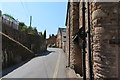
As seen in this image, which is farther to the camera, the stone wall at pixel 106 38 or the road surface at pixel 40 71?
the road surface at pixel 40 71

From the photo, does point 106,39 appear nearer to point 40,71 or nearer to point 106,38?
point 106,38

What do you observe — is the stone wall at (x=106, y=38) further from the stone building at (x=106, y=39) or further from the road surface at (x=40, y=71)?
the road surface at (x=40, y=71)

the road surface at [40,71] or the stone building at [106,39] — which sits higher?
the stone building at [106,39]

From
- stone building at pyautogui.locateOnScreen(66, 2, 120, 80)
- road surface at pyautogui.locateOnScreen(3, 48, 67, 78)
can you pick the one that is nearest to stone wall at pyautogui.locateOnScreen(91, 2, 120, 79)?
stone building at pyautogui.locateOnScreen(66, 2, 120, 80)

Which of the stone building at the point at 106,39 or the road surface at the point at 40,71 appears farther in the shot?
the road surface at the point at 40,71

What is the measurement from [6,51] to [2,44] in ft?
2.73

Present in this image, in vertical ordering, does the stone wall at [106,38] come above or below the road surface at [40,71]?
above

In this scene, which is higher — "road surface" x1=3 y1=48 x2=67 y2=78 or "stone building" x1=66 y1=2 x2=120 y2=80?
"stone building" x1=66 y1=2 x2=120 y2=80

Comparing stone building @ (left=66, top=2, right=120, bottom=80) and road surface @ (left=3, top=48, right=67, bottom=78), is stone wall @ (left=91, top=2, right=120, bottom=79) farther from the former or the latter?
road surface @ (left=3, top=48, right=67, bottom=78)

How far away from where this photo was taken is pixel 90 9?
22.5 feet

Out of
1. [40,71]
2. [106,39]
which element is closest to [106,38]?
[106,39]

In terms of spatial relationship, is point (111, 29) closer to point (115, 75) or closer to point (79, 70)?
point (115, 75)

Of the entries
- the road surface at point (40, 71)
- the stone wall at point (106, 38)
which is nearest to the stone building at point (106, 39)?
the stone wall at point (106, 38)

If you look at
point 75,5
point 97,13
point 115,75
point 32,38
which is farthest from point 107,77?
point 32,38
